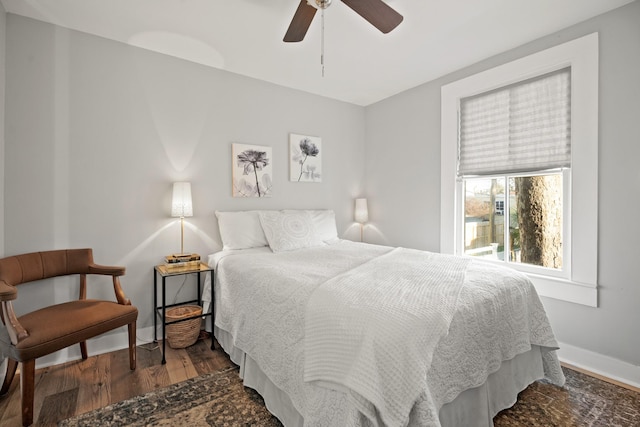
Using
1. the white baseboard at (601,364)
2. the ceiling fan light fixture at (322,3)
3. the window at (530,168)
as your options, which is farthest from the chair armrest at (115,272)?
the white baseboard at (601,364)

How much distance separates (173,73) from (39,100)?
102 centimetres

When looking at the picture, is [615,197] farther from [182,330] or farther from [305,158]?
[182,330]

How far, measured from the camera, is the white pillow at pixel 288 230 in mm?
2902

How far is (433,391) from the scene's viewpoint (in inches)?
50.1

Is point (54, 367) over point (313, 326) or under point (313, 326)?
under

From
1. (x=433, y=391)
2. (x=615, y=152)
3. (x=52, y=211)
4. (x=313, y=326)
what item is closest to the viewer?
(x=433, y=391)

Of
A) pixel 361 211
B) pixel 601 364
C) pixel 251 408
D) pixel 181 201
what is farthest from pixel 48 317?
pixel 601 364

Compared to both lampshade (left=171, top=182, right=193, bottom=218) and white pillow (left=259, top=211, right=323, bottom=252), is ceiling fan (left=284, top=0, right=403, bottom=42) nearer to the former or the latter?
lampshade (left=171, top=182, right=193, bottom=218)

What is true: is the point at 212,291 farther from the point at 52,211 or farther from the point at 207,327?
the point at 52,211

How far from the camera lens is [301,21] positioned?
1.83 m

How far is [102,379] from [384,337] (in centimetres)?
212

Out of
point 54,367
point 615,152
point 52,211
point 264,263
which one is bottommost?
point 54,367

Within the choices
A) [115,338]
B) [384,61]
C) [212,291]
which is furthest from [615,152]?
[115,338]

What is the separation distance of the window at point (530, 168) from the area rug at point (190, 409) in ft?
7.86
